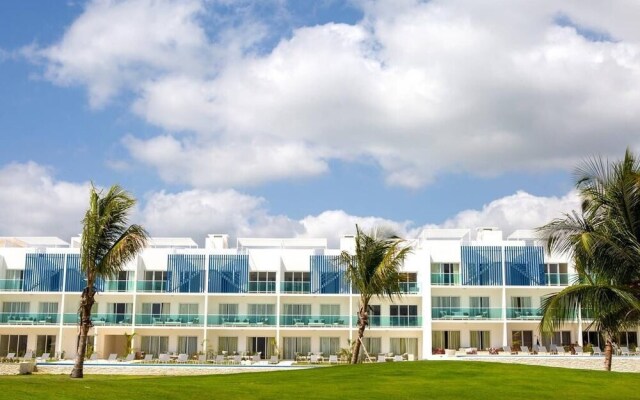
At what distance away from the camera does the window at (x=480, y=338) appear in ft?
169

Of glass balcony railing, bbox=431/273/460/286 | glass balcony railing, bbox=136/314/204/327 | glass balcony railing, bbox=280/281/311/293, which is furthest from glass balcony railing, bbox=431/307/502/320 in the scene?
glass balcony railing, bbox=136/314/204/327

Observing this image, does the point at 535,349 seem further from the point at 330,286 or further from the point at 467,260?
the point at 330,286

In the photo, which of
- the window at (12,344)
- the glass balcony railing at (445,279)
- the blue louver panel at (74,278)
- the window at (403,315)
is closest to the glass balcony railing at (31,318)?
the window at (12,344)

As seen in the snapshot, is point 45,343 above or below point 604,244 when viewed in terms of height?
below

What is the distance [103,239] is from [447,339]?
31.0m

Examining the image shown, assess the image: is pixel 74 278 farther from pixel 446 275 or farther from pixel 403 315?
pixel 446 275

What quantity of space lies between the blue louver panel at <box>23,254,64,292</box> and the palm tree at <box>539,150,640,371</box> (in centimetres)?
3997

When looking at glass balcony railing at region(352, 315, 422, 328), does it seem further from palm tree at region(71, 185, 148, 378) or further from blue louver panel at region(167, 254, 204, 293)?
palm tree at region(71, 185, 148, 378)

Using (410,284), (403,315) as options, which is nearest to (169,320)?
(403,315)

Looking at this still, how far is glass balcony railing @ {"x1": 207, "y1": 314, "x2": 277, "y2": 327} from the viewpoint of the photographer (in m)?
50.9

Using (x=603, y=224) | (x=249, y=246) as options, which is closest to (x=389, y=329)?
(x=249, y=246)

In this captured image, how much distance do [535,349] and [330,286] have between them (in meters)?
13.4

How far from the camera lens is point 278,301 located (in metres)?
51.2

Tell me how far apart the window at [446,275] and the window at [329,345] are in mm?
7476
